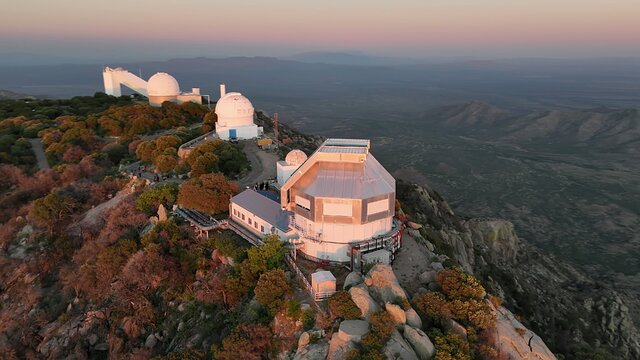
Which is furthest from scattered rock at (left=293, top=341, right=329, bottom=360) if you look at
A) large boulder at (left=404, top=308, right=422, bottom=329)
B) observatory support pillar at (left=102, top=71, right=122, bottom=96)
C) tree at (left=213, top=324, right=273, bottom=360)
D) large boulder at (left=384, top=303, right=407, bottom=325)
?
observatory support pillar at (left=102, top=71, right=122, bottom=96)

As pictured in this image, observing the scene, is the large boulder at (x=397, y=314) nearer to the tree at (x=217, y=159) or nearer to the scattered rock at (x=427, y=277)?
the scattered rock at (x=427, y=277)

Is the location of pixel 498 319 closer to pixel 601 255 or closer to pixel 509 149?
pixel 601 255

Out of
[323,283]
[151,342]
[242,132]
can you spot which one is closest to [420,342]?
[323,283]

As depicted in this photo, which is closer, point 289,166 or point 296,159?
point 289,166

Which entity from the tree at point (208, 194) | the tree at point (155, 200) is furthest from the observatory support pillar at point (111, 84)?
the tree at point (208, 194)

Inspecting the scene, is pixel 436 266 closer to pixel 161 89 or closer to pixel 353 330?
pixel 353 330

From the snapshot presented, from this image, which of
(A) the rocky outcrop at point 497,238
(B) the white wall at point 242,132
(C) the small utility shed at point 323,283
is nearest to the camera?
(C) the small utility shed at point 323,283
